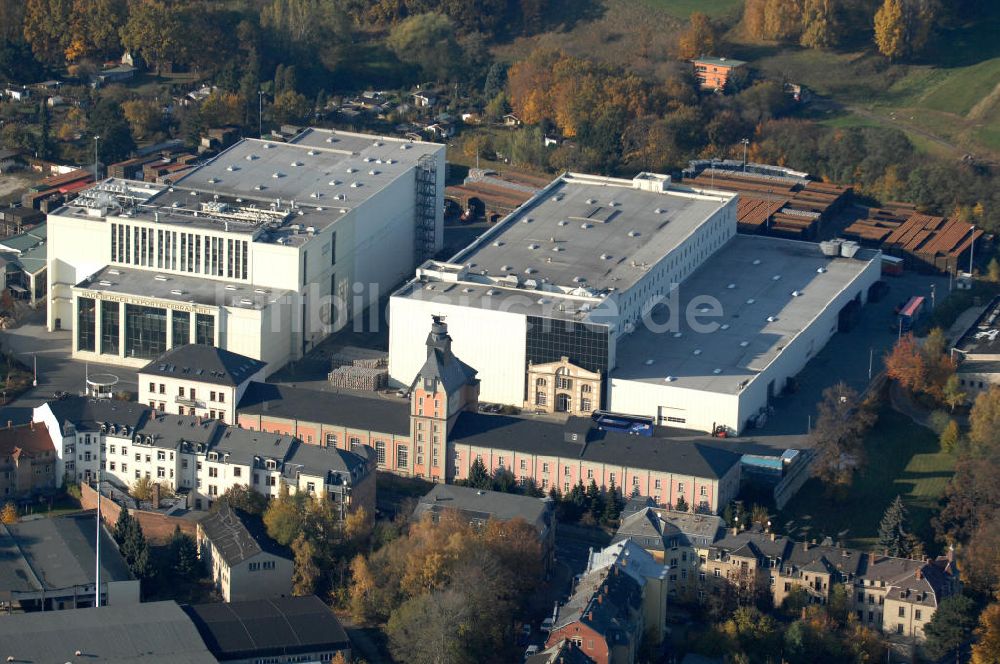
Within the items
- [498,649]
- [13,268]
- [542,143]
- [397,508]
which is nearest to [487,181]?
[542,143]

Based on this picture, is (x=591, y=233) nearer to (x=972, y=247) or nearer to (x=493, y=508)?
(x=972, y=247)

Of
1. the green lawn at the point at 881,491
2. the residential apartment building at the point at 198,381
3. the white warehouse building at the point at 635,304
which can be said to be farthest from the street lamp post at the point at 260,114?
the green lawn at the point at 881,491

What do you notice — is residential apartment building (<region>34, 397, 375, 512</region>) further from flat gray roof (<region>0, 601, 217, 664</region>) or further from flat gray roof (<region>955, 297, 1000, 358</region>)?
flat gray roof (<region>955, 297, 1000, 358</region>)

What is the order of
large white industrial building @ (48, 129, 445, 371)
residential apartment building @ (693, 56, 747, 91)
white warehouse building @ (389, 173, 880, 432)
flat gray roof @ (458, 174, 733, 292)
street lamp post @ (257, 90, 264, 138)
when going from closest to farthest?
white warehouse building @ (389, 173, 880, 432) < large white industrial building @ (48, 129, 445, 371) < flat gray roof @ (458, 174, 733, 292) < street lamp post @ (257, 90, 264, 138) < residential apartment building @ (693, 56, 747, 91)

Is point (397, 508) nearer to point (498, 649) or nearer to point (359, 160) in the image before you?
point (498, 649)

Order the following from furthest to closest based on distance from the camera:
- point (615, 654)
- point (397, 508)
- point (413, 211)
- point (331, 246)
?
point (413, 211)
point (331, 246)
point (397, 508)
point (615, 654)

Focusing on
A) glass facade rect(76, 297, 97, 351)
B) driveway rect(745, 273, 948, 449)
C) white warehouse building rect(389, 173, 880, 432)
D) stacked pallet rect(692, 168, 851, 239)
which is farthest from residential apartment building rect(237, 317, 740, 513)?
stacked pallet rect(692, 168, 851, 239)
